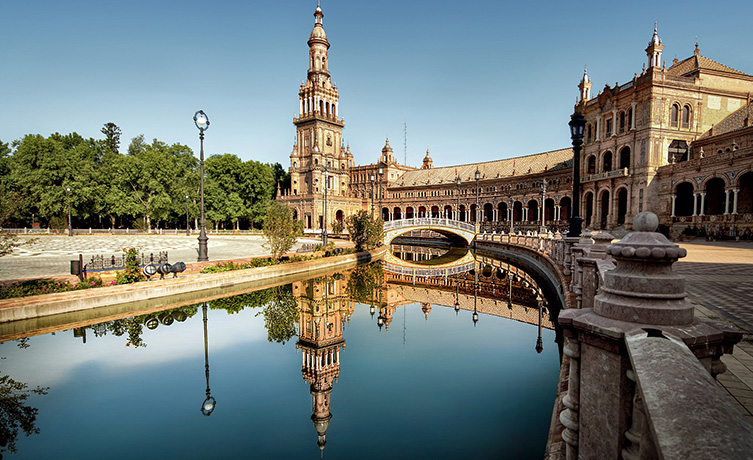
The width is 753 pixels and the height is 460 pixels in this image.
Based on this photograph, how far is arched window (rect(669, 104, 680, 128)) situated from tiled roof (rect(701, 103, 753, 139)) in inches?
111

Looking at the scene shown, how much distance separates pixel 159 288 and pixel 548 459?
14.8 metres

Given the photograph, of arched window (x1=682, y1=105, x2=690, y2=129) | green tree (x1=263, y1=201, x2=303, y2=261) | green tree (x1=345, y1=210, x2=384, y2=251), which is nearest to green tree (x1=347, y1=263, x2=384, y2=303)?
green tree (x1=345, y1=210, x2=384, y2=251)

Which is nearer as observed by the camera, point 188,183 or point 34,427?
point 34,427

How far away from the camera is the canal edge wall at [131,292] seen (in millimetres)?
11797

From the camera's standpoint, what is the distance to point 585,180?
4284cm

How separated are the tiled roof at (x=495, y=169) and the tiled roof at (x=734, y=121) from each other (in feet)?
56.0

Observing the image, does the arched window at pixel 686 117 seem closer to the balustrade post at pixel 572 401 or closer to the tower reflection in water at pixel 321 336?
the tower reflection in water at pixel 321 336

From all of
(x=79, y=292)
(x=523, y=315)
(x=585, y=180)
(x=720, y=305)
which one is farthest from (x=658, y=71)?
(x=79, y=292)

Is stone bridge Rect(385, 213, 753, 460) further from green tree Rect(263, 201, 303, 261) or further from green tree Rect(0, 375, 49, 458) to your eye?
green tree Rect(263, 201, 303, 261)

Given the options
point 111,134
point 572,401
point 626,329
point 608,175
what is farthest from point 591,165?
point 111,134

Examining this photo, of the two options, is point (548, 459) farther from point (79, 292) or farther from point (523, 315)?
point (79, 292)

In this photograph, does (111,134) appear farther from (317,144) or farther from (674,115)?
(674,115)

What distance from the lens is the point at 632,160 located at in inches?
1448

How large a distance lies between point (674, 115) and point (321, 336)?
1612 inches
